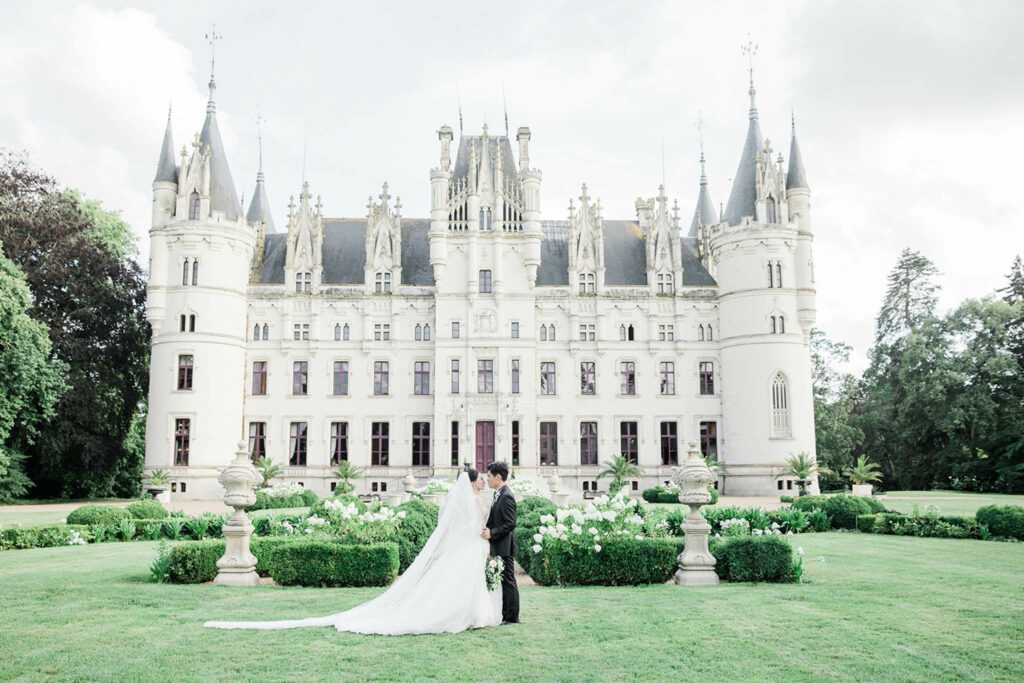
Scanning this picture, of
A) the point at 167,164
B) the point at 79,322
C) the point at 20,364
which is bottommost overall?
the point at 20,364

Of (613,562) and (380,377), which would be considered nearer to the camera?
(613,562)

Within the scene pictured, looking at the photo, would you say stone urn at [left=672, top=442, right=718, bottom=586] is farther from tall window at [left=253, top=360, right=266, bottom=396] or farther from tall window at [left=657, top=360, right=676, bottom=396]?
tall window at [left=253, top=360, right=266, bottom=396]

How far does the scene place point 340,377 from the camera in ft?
151

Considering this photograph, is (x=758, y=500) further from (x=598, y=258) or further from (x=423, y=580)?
(x=423, y=580)

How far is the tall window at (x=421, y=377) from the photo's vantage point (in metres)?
45.9

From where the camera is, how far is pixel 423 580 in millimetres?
10641

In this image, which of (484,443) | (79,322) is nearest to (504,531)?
(484,443)

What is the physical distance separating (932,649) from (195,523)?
60.3 feet

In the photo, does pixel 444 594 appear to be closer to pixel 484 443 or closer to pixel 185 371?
pixel 484 443

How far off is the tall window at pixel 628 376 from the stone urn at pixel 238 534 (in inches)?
1302

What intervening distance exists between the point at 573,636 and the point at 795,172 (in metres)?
41.4

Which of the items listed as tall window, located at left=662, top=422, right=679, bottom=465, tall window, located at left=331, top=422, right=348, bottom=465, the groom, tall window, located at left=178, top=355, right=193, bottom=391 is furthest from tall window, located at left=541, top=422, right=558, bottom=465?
the groom

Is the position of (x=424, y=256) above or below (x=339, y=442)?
above

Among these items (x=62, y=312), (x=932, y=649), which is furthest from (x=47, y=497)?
(x=932, y=649)
